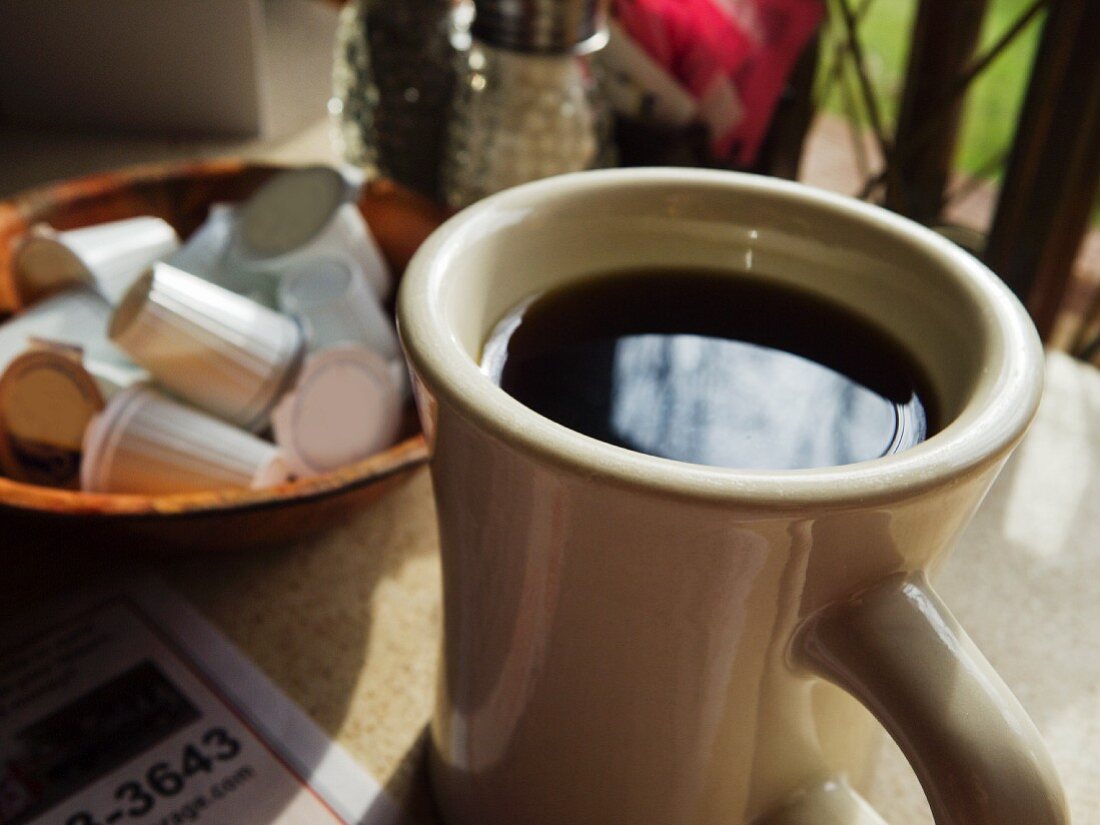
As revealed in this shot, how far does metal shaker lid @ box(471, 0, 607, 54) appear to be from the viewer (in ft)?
2.12

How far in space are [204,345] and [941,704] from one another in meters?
0.39

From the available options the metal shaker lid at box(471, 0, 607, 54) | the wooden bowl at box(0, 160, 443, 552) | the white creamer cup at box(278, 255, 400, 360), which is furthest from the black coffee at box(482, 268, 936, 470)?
the metal shaker lid at box(471, 0, 607, 54)

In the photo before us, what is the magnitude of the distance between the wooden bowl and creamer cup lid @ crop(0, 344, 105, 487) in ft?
0.10

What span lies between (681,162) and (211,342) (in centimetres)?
43

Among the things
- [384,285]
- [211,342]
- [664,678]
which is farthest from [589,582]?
[384,285]

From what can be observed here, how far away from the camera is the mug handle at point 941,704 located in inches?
9.1

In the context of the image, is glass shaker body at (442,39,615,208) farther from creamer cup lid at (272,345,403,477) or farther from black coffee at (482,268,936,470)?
black coffee at (482,268,936,470)

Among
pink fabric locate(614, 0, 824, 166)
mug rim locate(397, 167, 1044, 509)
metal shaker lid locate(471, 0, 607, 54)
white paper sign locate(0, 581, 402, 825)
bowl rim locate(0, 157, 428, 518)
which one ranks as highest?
mug rim locate(397, 167, 1044, 509)

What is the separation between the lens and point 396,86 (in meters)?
0.76

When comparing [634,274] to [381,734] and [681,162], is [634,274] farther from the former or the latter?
[681,162]

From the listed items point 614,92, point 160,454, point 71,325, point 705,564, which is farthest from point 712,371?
point 614,92

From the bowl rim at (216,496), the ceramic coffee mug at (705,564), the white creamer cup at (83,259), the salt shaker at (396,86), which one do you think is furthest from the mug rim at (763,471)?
the salt shaker at (396,86)

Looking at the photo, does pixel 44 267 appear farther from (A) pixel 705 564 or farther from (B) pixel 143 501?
(A) pixel 705 564

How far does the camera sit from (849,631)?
0.25 meters
